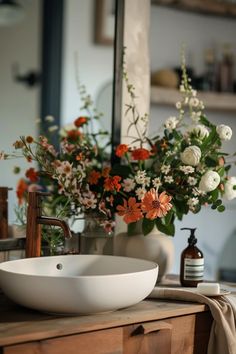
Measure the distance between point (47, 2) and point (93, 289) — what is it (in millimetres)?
1038

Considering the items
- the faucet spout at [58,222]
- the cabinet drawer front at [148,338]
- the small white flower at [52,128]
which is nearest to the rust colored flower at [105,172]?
the small white flower at [52,128]

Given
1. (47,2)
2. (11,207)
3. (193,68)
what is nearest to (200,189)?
(11,207)

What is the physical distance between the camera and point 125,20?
2.49m

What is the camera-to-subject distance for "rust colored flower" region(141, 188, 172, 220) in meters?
2.08

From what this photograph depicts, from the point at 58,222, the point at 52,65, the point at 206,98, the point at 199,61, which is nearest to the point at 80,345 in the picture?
the point at 58,222

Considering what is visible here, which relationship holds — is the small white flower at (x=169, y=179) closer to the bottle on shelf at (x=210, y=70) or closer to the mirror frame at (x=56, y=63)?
the mirror frame at (x=56, y=63)

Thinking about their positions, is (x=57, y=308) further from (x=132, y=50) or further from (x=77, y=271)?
(x=132, y=50)

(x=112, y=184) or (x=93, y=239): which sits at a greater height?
(x=112, y=184)

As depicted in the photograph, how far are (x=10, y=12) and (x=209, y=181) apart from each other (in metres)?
0.79

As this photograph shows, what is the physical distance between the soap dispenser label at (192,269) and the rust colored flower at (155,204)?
189 mm

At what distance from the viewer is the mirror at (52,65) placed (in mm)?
2250

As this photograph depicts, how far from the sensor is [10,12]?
223cm

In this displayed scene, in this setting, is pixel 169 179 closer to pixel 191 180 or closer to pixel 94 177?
pixel 191 180

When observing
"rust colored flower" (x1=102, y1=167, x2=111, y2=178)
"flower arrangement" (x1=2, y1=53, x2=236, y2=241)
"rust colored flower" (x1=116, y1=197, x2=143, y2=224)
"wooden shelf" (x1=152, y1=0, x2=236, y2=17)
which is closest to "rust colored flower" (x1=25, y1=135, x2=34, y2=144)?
"flower arrangement" (x1=2, y1=53, x2=236, y2=241)
